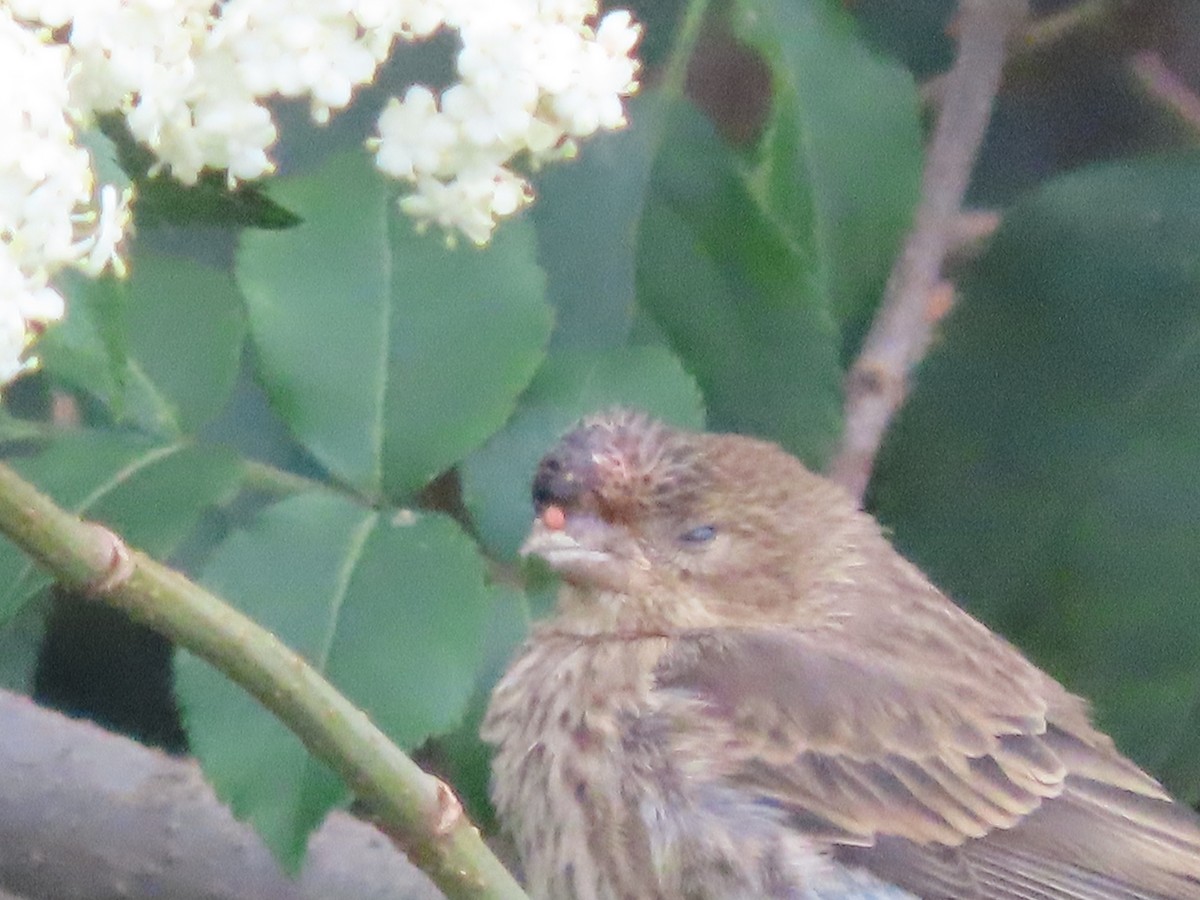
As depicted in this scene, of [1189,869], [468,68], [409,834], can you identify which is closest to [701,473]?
[1189,869]

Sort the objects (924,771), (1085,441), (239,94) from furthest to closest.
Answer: (1085,441), (924,771), (239,94)

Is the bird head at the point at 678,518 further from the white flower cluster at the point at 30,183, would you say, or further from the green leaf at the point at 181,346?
the white flower cluster at the point at 30,183

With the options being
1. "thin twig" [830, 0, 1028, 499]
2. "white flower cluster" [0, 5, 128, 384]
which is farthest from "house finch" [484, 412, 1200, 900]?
"white flower cluster" [0, 5, 128, 384]

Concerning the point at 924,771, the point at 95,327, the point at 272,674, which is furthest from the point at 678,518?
the point at 272,674

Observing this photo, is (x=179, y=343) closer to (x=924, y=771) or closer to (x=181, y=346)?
(x=181, y=346)

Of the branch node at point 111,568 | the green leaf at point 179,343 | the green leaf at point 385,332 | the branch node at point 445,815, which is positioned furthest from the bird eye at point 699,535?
the branch node at point 111,568
